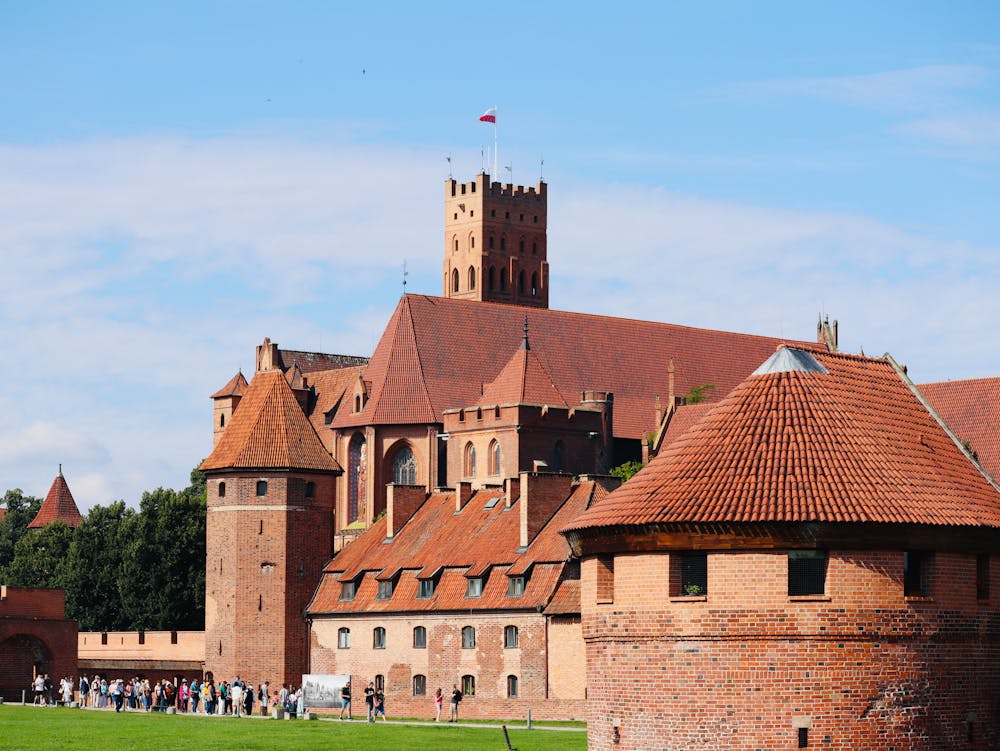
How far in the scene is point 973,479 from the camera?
36.7 m

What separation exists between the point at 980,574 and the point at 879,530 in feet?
9.77

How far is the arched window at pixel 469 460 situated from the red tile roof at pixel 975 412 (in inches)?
793

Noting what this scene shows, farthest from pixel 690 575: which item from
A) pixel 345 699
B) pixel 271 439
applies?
pixel 271 439

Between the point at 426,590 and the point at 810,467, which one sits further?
the point at 426,590

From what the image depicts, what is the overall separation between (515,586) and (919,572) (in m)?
32.1

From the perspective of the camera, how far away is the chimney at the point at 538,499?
6744 centimetres

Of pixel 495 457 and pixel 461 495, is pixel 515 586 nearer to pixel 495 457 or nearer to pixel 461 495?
pixel 461 495

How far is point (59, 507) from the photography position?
5354 inches

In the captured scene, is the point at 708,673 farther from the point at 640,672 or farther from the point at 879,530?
the point at 879,530

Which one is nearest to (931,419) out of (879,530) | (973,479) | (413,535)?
(973,479)

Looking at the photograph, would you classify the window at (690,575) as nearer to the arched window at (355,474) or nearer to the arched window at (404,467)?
the arched window at (404,467)

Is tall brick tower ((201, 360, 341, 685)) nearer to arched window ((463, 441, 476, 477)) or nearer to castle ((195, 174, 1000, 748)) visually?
castle ((195, 174, 1000, 748))

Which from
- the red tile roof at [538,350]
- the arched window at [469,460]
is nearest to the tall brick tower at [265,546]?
the arched window at [469,460]

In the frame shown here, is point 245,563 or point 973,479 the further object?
point 245,563
